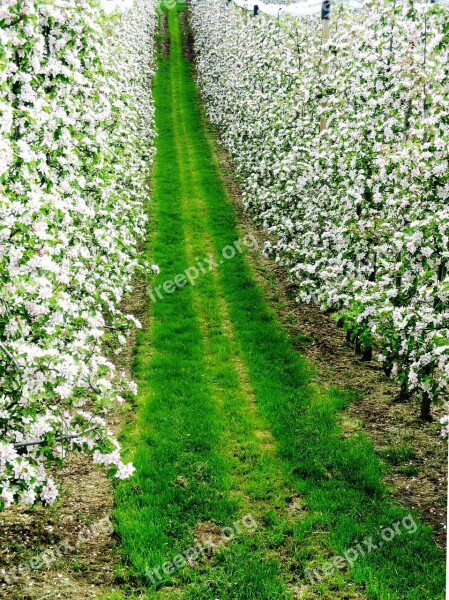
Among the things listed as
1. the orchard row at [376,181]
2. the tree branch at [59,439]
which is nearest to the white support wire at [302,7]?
the orchard row at [376,181]

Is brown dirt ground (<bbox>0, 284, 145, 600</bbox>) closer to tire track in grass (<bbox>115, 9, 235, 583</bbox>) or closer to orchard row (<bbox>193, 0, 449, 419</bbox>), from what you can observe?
tire track in grass (<bbox>115, 9, 235, 583</bbox>)

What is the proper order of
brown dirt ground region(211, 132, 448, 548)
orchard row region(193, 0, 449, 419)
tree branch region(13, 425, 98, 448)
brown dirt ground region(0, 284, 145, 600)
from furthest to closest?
brown dirt ground region(211, 132, 448, 548) → orchard row region(193, 0, 449, 419) → brown dirt ground region(0, 284, 145, 600) → tree branch region(13, 425, 98, 448)

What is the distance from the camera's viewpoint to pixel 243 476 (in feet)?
33.8

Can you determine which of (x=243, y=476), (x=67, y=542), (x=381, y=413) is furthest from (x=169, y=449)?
(x=381, y=413)

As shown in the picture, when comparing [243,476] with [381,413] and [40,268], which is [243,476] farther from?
[40,268]

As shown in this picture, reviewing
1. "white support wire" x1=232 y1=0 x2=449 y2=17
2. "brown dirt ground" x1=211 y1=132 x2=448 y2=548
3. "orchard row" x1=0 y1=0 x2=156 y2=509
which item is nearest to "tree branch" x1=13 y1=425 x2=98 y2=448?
"orchard row" x1=0 y1=0 x2=156 y2=509

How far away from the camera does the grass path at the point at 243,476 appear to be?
8.11 meters

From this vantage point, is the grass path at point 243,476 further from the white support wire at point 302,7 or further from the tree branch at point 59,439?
the white support wire at point 302,7

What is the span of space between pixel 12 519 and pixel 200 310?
889 cm

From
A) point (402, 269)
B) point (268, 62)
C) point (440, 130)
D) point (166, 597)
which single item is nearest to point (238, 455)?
point (166, 597)

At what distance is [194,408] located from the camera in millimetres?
12219

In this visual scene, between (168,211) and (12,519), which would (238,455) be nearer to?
(12,519)

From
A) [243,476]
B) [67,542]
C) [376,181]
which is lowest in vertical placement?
[67,542]

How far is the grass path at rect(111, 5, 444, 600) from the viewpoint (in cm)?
811
